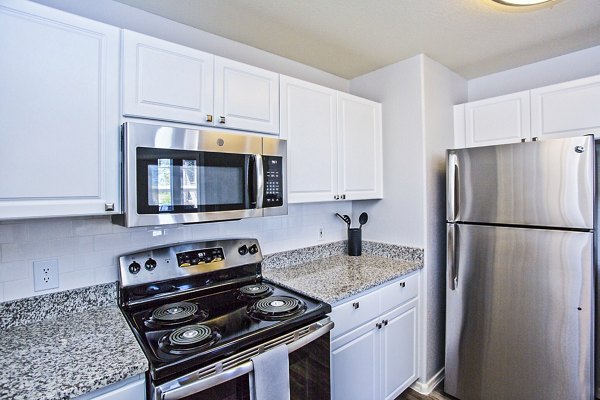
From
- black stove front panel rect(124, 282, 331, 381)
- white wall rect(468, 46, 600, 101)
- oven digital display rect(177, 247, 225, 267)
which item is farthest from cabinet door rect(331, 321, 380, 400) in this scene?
white wall rect(468, 46, 600, 101)

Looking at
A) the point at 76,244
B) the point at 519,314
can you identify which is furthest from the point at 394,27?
the point at 76,244

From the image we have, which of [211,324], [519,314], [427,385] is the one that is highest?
[211,324]

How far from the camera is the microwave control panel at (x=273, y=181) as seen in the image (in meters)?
1.67

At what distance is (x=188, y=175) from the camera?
1.40 meters

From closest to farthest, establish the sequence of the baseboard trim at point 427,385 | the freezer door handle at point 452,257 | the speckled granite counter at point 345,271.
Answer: the speckled granite counter at point 345,271 → the freezer door handle at point 452,257 → the baseboard trim at point 427,385

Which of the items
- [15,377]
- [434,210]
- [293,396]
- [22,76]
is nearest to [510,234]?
[434,210]

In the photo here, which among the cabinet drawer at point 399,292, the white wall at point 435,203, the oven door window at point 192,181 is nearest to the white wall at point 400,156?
the white wall at point 435,203

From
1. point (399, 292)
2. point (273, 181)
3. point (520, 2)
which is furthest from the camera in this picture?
point (399, 292)

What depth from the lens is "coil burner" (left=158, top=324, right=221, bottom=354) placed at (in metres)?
1.11

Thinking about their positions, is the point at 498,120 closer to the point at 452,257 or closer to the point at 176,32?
the point at 452,257

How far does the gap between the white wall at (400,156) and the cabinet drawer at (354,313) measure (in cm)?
64

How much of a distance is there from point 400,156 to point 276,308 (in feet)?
4.92

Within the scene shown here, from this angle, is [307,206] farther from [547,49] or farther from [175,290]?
[547,49]

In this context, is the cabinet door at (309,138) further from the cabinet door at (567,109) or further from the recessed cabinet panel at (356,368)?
the cabinet door at (567,109)
